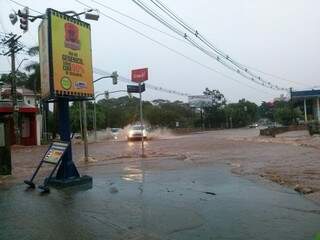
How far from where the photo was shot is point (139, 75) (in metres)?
22.5

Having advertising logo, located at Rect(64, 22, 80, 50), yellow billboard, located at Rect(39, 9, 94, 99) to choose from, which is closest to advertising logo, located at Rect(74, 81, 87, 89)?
yellow billboard, located at Rect(39, 9, 94, 99)

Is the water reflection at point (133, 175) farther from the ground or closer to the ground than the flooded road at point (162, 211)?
farther from the ground

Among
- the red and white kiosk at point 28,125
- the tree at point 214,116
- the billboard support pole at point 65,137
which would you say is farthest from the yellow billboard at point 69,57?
the tree at point 214,116

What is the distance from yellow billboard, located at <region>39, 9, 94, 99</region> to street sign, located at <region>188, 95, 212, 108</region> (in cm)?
12079

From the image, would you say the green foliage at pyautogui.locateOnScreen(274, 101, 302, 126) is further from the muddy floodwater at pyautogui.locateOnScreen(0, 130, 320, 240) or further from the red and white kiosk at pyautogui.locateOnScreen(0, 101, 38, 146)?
the muddy floodwater at pyautogui.locateOnScreen(0, 130, 320, 240)

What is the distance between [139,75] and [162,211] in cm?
1360

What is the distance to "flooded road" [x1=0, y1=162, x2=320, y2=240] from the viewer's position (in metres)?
7.78

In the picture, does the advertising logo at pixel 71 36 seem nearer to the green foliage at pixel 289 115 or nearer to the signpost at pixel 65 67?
the signpost at pixel 65 67

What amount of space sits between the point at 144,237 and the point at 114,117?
4240 inches

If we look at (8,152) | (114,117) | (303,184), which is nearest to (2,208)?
(8,152)

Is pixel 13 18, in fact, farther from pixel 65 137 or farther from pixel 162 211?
pixel 162 211

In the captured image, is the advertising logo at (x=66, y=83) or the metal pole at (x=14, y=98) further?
the metal pole at (x=14, y=98)

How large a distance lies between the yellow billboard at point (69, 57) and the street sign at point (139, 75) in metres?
9.29

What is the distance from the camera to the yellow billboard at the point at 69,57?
11.9 meters
